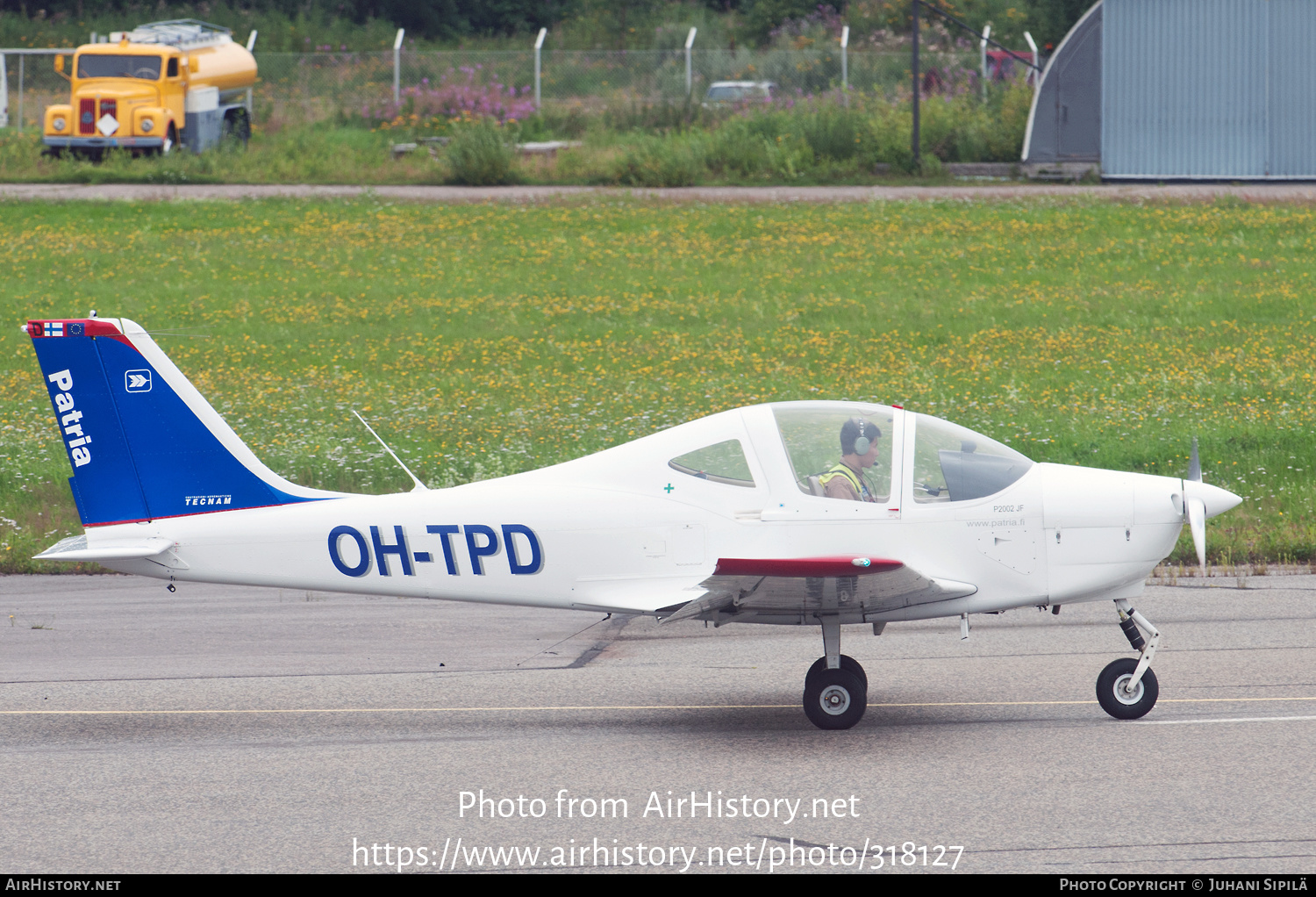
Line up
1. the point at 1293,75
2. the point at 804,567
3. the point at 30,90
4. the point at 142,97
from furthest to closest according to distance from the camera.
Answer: the point at 30,90, the point at 142,97, the point at 1293,75, the point at 804,567

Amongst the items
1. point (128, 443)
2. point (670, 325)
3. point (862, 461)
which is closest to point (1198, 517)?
point (862, 461)

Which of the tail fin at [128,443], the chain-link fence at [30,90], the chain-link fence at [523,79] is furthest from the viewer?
the chain-link fence at [30,90]

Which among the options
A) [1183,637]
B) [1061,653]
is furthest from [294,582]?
[1183,637]

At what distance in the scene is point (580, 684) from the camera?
31.4ft

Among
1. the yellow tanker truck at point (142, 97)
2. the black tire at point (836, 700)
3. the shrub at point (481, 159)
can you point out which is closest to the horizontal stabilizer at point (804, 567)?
the black tire at point (836, 700)

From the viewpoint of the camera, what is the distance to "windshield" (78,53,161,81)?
35750 millimetres

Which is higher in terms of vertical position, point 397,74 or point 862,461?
point 397,74

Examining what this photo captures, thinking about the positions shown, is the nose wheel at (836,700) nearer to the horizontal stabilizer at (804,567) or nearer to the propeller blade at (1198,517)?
the horizontal stabilizer at (804,567)

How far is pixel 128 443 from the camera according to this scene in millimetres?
8648

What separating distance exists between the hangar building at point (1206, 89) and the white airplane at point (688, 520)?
2708 centimetres

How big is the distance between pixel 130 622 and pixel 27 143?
97.4ft

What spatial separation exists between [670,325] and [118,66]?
20677 millimetres

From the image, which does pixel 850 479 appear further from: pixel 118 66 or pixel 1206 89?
pixel 118 66

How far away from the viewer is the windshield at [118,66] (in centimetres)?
3575
